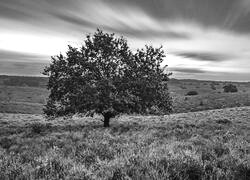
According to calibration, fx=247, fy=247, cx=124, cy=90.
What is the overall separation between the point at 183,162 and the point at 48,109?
1357cm

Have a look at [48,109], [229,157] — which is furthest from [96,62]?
[229,157]

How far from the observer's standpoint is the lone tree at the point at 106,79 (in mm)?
16891

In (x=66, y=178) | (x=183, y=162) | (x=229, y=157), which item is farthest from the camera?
(x=229, y=157)

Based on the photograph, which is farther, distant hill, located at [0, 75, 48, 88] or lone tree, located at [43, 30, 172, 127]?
distant hill, located at [0, 75, 48, 88]

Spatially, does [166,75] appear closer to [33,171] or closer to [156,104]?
[156,104]

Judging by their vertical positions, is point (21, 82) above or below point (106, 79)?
below

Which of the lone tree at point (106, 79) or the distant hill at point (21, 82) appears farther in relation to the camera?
the distant hill at point (21, 82)

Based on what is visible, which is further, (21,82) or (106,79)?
(21,82)

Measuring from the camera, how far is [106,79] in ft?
54.4

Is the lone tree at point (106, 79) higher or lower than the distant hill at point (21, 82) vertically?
higher

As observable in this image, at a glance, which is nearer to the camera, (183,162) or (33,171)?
(33,171)

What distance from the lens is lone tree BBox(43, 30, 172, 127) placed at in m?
16.9

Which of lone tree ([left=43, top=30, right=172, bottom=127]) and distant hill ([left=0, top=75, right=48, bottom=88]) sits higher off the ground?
lone tree ([left=43, top=30, right=172, bottom=127])

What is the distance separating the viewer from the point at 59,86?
1753 centimetres
